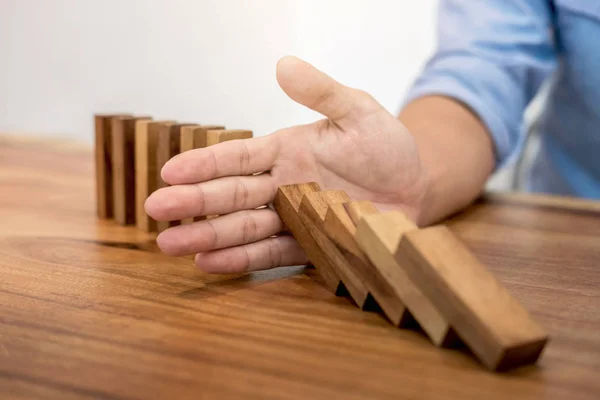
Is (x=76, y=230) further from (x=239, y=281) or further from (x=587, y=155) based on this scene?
(x=587, y=155)

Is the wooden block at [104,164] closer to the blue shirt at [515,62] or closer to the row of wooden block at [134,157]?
the row of wooden block at [134,157]

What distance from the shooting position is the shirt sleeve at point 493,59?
95cm

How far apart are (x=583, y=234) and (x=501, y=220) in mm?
107

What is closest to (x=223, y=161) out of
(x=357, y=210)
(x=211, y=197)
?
(x=211, y=197)

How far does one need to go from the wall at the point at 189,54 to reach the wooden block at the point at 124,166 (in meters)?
0.35

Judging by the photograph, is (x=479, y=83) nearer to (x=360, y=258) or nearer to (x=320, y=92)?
(x=320, y=92)

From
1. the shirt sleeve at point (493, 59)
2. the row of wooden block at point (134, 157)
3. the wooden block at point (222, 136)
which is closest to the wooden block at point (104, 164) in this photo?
the row of wooden block at point (134, 157)

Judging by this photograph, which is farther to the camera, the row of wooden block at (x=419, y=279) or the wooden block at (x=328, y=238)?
the wooden block at (x=328, y=238)

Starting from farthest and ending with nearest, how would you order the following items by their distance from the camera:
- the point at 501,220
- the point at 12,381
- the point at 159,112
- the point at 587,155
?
the point at 159,112, the point at 587,155, the point at 501,220, the point at 12,381

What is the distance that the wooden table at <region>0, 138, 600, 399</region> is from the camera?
34cm

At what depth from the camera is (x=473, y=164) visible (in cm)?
86

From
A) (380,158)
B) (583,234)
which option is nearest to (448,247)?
(380,158)

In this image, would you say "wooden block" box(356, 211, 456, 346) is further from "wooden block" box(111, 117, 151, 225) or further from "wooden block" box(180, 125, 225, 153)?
"wooden block" box(111, 117, 151, 225)

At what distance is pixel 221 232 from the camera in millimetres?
526
